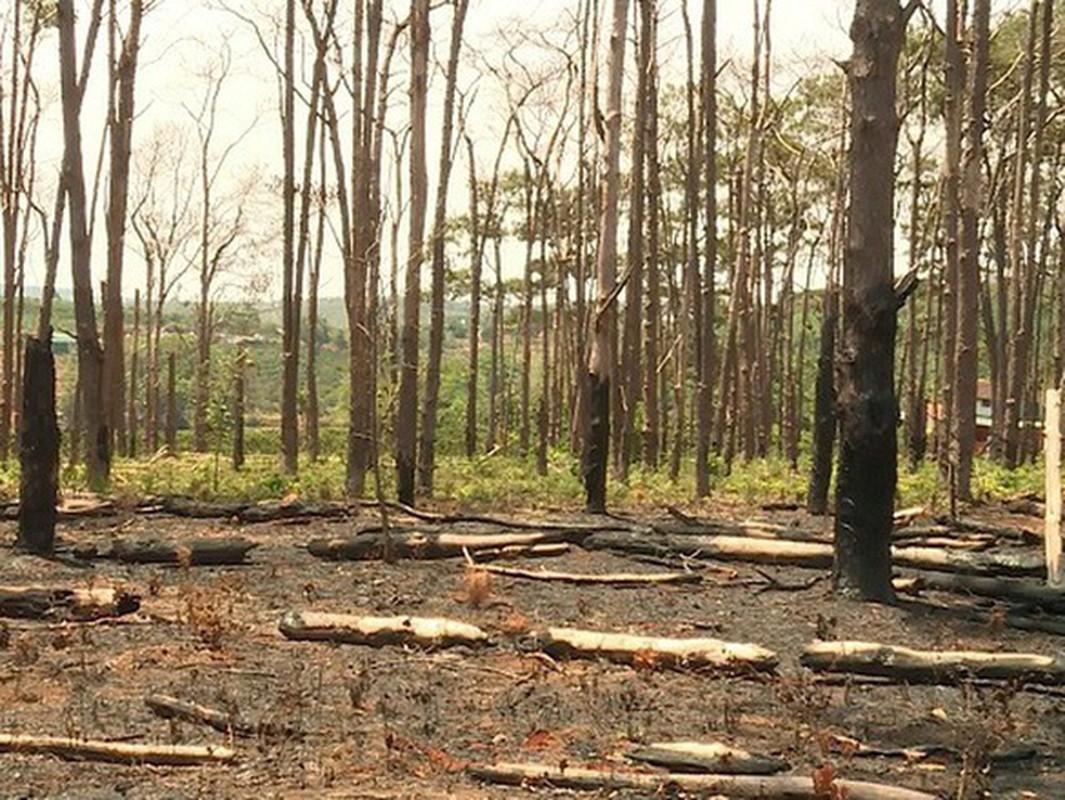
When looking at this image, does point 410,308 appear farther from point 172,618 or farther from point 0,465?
point 0,465

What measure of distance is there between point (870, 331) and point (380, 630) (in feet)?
12.3

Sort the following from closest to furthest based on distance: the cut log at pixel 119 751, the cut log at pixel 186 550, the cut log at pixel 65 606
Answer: the cut log at pixel 119 751
the cut log at pixel 65 606
the cut log at pixel 186 550

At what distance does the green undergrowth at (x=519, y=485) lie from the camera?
1502 cm

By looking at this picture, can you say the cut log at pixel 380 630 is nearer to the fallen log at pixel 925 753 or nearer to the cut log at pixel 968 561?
the fallen log at pixel 925 753

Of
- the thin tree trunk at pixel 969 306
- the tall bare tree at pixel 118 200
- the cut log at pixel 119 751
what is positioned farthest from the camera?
the tall bare tree at pixel 118 200

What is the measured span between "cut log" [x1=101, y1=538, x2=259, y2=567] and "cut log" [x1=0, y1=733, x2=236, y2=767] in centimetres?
451

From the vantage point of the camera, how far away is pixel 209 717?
18.4 ft

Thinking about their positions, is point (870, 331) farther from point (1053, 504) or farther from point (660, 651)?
point (660, 651)

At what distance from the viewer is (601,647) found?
692 centimetres

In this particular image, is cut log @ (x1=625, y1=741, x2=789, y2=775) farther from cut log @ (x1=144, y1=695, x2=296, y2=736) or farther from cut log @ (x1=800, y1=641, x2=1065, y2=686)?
cut log @ (x1=800, y1=641, x2=1065, y2=686)

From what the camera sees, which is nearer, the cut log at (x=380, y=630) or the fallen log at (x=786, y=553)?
the cut log at (x=380, y=630)

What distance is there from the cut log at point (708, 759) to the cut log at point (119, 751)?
1676 mm

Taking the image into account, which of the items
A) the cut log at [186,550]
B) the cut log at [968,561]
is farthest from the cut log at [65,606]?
the cut log at [968,561]

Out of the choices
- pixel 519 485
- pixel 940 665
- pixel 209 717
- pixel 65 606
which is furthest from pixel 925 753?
pixel 519 485
